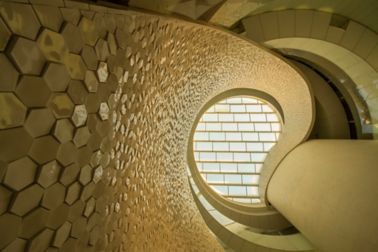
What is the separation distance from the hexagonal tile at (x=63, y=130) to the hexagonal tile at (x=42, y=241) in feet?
0.97

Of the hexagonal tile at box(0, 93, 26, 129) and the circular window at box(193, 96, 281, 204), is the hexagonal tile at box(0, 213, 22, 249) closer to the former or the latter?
the hexagonal tile at box(0, 93, 26, 129)

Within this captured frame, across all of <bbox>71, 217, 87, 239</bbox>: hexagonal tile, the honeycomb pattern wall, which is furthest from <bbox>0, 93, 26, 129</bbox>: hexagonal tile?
<bbox>71, 217, 87, 239</bbox>: hexagonal tile

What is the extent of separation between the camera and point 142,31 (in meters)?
1.41

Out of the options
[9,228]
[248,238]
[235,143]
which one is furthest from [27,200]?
[235,143]

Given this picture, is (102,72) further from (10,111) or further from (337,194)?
(337,194)

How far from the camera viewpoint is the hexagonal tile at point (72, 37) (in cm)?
75

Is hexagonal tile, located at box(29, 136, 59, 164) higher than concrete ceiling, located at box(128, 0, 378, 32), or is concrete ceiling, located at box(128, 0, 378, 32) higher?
concrete ceiling, located at box(128, 0, 378, 32)

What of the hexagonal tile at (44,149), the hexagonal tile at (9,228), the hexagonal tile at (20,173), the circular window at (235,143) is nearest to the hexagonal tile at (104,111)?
the hexagonal tile at (44,149)

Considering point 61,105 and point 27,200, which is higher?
point 61,105

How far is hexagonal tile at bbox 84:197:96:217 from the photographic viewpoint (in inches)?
40.6

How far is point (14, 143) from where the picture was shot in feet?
1.95

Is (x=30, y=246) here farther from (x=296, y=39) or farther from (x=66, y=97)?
(x=296, y=39)

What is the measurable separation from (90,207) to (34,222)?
0.38 meters

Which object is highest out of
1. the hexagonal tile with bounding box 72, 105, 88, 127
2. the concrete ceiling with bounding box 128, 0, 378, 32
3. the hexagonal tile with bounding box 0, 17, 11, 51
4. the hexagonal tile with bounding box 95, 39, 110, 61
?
the concrete ceiling with bounding box 128, 0, 378, 32
